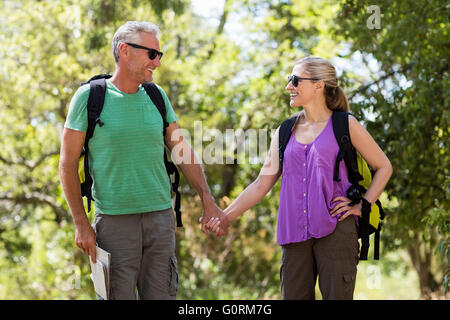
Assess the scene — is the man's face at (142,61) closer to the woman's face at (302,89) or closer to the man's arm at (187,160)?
the man's arm at (187,160)

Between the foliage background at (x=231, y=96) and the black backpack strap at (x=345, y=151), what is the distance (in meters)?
2.88

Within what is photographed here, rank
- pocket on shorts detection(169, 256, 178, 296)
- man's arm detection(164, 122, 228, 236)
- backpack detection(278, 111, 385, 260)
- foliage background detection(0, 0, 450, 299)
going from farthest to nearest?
foliage background detection(0, 0, 450, 299), man's arm detection(164, 122, 228, 236), pocket on shorts detection(169, 256, 178, 296), backpack detection(278, 111, 385, 260)

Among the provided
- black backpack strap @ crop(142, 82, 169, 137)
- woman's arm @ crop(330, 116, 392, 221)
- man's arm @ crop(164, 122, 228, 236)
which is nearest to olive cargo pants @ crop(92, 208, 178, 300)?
man's arm @ crop(164, 122, 228, 236)

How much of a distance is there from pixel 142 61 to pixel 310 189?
1125 mm

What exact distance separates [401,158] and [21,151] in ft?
26.7

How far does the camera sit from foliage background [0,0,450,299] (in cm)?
640

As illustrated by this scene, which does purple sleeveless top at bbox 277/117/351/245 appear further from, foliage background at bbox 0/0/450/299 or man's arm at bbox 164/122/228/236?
foliage background at bbox 0/0/450/299

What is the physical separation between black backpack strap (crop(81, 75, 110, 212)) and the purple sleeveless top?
996mm

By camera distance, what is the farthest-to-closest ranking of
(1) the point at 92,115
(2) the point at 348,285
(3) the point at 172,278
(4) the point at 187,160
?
1. (4) the point at 187,160
2. (3) the point at 172,278
3. (1) the point at 92,115
4. (2) the point at 348,285

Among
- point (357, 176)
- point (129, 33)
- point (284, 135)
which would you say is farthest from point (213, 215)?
point (129, 33)

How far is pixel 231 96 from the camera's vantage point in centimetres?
1159

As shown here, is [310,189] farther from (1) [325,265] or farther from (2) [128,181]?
(2) [128,181]

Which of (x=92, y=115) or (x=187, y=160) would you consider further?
(x=187, y=160)

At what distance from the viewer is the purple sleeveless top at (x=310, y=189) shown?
10.0 ft
